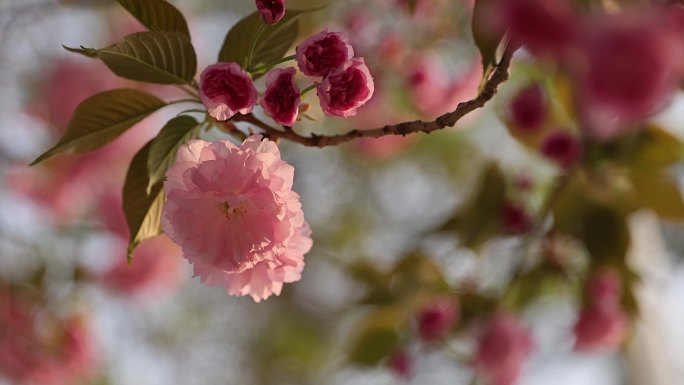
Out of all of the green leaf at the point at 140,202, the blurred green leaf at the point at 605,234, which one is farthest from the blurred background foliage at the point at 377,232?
the green leaf at the point at 140,202

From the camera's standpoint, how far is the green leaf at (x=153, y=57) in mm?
542

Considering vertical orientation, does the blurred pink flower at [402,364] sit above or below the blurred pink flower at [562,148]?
below

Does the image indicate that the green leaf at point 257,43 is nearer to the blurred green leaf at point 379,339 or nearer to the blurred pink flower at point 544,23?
the blurred pink flower at point 544,23

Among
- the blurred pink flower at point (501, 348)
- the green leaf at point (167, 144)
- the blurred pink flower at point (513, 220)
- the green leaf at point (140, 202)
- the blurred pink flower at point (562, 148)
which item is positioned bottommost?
the blurred pink flower at point (501, 348)

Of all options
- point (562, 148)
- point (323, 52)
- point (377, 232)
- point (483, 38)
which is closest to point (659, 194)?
point (562, 148)

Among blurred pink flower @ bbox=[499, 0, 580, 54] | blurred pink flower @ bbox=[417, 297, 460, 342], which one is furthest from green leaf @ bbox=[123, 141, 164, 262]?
blurred pink flower @ bbox=[417, 297, 460, 342]

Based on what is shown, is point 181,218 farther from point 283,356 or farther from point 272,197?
point 283,356

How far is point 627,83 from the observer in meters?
0.26

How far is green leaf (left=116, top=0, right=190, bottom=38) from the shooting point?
579 mm

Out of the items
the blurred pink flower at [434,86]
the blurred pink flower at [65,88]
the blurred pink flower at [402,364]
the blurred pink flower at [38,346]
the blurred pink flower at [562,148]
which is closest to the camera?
the blurred pink flower at [562,148]

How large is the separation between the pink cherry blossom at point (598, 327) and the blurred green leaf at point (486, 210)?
7.1 inches

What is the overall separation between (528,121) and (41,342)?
3.73ft

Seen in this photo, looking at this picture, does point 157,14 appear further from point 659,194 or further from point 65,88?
point 65,88

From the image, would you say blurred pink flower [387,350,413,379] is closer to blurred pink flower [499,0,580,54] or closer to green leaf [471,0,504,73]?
green leaf [471,0,504,73]
